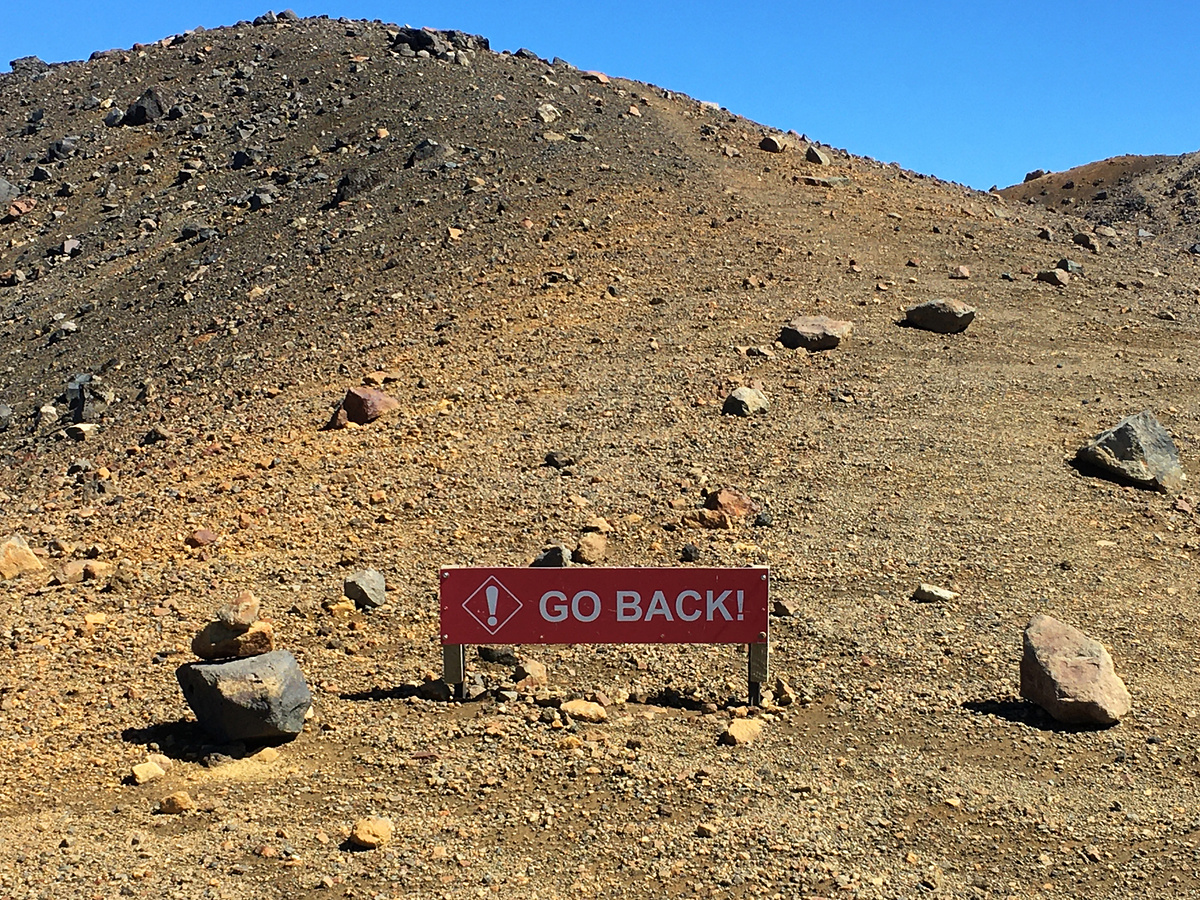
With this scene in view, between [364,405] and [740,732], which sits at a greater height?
[364,405]

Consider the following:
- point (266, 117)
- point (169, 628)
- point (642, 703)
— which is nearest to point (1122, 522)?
point (642, 703)

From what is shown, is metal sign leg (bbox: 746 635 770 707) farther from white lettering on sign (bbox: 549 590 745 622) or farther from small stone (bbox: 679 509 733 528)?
small stone (bbox: 679 509 733 528)

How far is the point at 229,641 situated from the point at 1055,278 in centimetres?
1235

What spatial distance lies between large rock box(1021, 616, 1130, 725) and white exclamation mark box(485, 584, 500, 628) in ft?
10.6

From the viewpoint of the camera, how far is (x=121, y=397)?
12781 mm

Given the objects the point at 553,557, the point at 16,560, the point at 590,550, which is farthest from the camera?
the point at 16,560

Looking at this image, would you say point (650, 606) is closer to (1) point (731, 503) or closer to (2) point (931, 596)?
(2) point (931, 596)

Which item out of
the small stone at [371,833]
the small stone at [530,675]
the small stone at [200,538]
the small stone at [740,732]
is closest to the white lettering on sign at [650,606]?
the small stone at [530,675]

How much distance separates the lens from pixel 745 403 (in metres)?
11.0

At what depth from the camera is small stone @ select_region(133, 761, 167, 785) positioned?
589cm

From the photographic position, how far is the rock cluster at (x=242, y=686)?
6082mm

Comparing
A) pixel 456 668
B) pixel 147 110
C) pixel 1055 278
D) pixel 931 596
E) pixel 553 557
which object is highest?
pixel 147 110

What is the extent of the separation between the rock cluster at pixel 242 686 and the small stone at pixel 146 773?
36cm

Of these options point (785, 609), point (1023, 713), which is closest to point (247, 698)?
point (785, 609)
